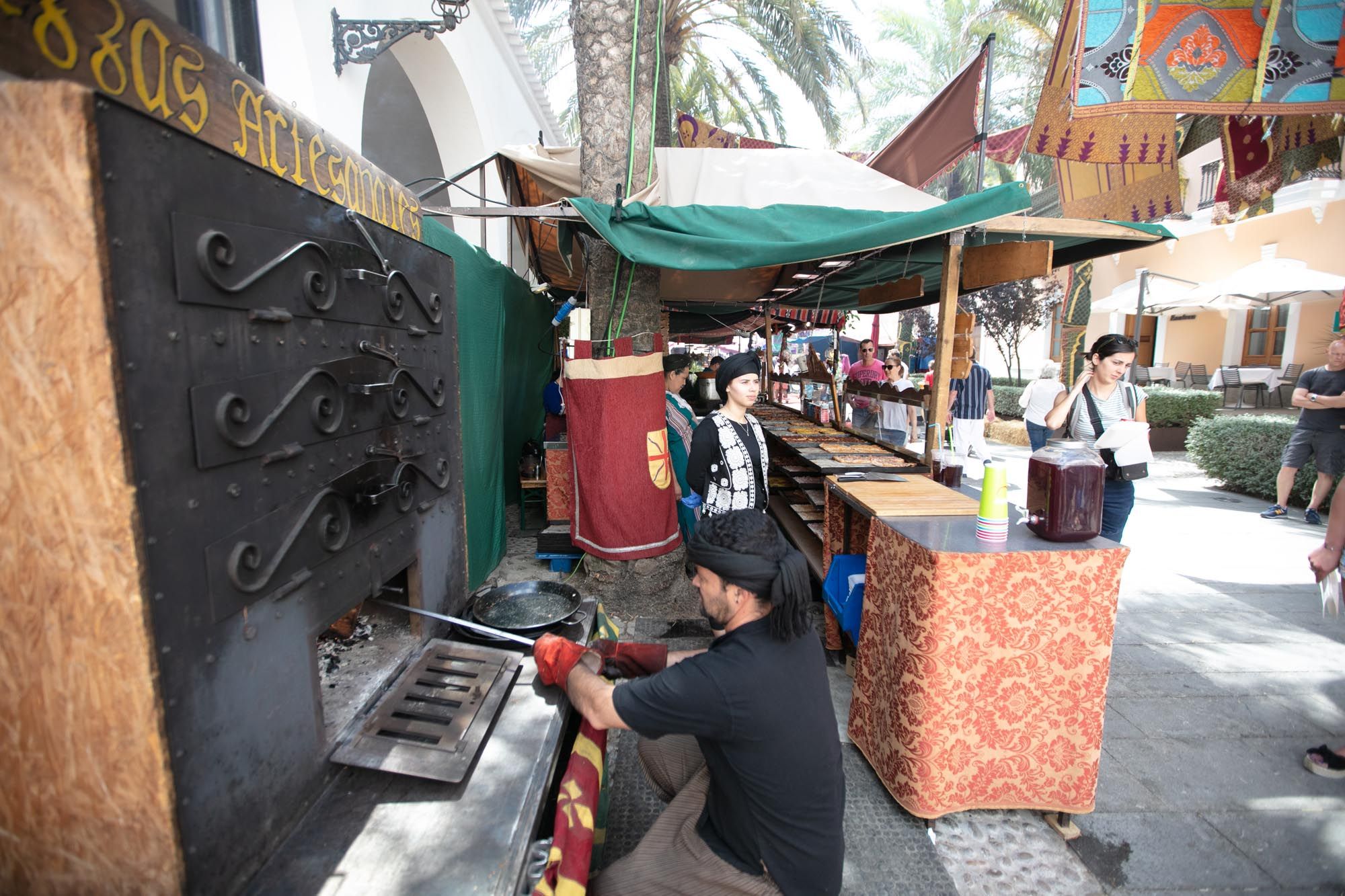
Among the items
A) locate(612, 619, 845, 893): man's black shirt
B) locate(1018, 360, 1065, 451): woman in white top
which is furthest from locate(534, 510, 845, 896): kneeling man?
locate(1018, 360, 1065, 451): woman in white top

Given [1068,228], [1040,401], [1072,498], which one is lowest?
[1072,498]

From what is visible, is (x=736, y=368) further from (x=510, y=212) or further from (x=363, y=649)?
(x=363, y=649)

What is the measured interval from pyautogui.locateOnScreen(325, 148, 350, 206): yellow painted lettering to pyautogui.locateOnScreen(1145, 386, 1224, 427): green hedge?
41.5ft

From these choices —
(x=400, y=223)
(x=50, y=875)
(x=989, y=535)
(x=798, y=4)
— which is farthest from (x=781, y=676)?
(x=798, y=4)

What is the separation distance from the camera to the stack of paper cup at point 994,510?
8.34ft

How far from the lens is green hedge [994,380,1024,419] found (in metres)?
15.1

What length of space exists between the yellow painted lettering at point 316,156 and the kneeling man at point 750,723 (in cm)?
152

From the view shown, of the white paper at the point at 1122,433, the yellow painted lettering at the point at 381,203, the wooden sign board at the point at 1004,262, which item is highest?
the wooden sign board at the point at 1004,262

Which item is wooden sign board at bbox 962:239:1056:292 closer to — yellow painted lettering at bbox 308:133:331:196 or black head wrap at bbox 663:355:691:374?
black head wrap at bbox 663:355:691:374

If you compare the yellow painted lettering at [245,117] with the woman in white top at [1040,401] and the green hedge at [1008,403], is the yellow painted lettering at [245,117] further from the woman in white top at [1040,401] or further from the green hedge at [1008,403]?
the green hedge at [1008,403]

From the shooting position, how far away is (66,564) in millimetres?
1264

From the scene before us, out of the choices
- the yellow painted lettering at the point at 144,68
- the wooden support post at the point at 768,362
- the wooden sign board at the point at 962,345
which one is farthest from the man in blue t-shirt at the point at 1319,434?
the yellow painted lettering at the point at 144,68

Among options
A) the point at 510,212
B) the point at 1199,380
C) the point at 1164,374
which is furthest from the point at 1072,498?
the point at 1199,380

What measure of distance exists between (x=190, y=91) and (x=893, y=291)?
5.49m
